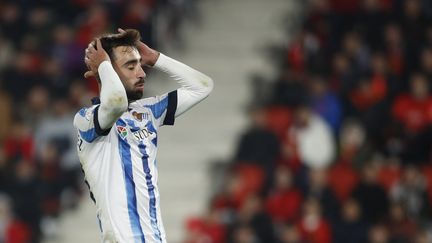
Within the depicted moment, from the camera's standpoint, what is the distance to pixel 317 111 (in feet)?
47.3

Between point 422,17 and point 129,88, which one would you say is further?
point 422,17

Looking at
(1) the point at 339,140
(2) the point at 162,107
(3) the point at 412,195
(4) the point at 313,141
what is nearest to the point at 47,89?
(4) the point at 313,141

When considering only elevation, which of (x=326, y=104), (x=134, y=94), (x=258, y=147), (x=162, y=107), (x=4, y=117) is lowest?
(x=258, y=147)

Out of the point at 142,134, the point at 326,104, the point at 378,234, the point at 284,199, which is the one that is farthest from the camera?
the point at 326,104

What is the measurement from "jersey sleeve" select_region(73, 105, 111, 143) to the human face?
0.22 m

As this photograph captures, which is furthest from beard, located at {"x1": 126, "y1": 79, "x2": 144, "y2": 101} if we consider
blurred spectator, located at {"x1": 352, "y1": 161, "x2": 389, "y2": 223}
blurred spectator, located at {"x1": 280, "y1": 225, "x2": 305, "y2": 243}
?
blurred spectator, located at {"x1": 352, "y1": 161, "x2": 389, "y2": 223}

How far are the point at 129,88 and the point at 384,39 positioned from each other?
931 cm

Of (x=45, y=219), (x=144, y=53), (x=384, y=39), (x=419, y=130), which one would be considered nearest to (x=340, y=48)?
(x=384, y=39)

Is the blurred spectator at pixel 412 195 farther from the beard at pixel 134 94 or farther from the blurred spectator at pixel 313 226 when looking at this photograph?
the beard at pixel 134 94

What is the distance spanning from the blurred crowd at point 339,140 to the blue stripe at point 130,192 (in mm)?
6454

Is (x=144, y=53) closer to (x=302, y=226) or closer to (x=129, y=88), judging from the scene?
(x=129, y=88)

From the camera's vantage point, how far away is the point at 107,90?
617 cm

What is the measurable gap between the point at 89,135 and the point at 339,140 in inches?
318

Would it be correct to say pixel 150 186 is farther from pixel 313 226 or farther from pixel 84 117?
pixel 313 226
